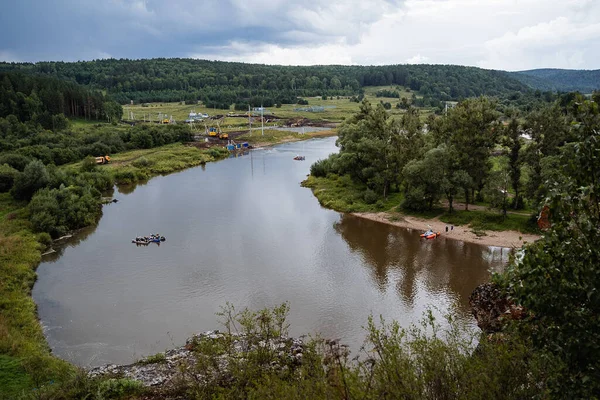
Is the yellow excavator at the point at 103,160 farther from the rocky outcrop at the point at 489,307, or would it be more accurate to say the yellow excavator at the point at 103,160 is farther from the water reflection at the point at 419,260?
the rocky outcrop at the point at 489,307

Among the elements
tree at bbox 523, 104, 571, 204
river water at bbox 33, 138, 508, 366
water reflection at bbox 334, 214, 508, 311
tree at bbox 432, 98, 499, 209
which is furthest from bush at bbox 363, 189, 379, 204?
tree at bbox 523, 104, 571, 204

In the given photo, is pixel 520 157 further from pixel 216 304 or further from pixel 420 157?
pixel 216 304

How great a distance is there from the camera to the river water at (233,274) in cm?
2542

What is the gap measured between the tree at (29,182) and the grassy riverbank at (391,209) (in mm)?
28494

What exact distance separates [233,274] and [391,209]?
2057 centimetres

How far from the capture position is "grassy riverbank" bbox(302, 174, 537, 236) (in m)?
39.1

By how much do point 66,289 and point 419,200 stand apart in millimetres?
30299

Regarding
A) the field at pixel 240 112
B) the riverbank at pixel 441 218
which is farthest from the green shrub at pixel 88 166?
the field at pixel 240 112

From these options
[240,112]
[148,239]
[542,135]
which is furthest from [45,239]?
[240,112]

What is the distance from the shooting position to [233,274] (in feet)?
105

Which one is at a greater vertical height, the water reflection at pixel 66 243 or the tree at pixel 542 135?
the tree at pixel 542 135

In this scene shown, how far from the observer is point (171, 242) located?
3897cm

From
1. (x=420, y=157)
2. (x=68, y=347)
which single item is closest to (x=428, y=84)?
(x=420, y=157)

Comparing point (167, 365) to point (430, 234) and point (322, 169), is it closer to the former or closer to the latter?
point (430, 234)
